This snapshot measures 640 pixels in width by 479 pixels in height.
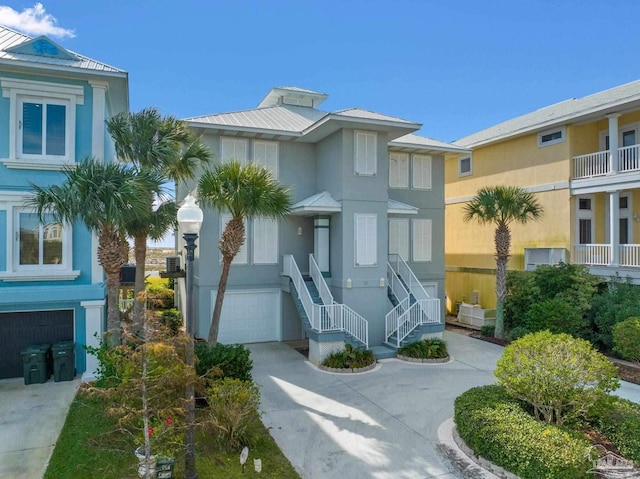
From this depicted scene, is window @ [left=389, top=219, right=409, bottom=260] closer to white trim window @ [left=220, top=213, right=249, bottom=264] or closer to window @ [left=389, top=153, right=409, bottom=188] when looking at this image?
window @ [left=389, top=153, right=409, bottom=188]

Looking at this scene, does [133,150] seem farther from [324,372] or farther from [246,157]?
[324,372]

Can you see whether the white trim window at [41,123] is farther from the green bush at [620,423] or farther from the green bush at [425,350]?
the green bush at [620,423]

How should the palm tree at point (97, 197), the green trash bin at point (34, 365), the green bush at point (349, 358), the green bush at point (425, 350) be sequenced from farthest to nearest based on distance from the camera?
the green bush at point (425, 350) < the green bush at point (349, 358) < the green trash bin at point (34, 365) < the palm tree at point (97, 197)

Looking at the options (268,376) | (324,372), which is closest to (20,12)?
(268,376)

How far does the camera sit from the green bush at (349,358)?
471 inches

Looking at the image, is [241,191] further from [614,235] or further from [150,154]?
[614,235]

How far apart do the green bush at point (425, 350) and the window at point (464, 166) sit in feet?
37.4

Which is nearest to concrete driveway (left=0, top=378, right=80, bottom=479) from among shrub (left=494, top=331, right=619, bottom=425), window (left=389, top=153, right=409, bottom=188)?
shrub (left=494, top=331, right=619, bottom=425)

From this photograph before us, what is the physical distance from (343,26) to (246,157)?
6203 millimetres

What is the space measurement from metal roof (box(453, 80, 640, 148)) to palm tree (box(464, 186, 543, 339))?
3.90 m

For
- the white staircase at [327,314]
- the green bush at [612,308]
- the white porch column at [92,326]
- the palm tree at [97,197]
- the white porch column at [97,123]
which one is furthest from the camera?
the green bush at [612,308]

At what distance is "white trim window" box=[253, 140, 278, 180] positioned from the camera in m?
15.2

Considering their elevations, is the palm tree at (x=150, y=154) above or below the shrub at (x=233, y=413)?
above

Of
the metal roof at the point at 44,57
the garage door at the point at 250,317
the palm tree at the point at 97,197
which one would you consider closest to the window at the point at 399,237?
the garage door at the point at 250,317
